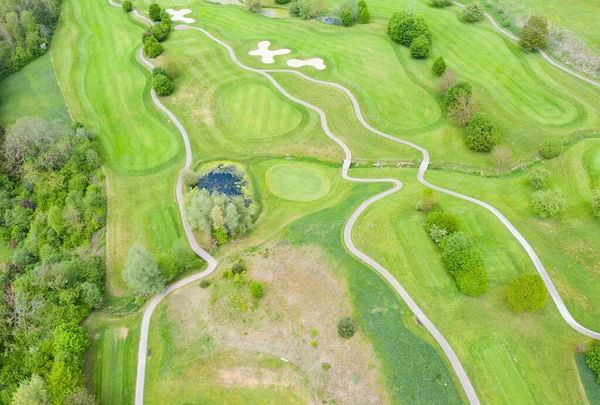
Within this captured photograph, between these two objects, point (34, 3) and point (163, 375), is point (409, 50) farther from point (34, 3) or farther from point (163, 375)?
point (34, 3)

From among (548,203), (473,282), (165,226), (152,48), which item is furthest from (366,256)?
(152,48)

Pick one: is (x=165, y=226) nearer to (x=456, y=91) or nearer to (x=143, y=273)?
(x=143, y=273)

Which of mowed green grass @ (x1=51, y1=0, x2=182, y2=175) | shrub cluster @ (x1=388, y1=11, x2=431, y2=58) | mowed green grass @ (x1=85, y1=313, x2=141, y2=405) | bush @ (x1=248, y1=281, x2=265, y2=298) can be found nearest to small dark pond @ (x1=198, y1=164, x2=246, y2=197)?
mowed green grass @ (x1=51, y1=0, x2=182, y2=175)

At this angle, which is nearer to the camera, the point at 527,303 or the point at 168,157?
the point at 527,303

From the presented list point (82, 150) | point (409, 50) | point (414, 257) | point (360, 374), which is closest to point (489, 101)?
point (409, 50)

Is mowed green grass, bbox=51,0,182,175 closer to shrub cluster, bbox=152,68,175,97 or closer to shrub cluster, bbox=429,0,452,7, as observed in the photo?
shrub cluster, bbox=152,68,175,97

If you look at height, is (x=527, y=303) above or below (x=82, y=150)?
above
